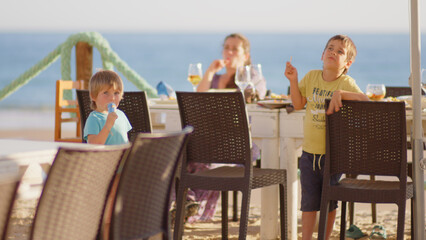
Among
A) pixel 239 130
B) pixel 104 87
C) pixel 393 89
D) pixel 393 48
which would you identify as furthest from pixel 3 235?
pixel 393 48

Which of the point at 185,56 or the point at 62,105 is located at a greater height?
the point at 185,56

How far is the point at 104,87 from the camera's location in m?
3.43

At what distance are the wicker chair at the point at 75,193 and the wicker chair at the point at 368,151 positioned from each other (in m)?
1.41

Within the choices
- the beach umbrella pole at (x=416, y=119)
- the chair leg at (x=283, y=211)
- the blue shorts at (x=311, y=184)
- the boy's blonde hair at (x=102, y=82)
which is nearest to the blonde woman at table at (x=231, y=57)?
the chair leg at (x=283, y=211)

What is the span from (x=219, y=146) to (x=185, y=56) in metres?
A: 26.6

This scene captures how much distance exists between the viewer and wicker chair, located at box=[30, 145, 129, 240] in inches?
84.4

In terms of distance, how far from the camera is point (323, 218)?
348 centimetres

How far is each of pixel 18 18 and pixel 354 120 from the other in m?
29.1

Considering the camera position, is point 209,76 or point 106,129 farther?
point 209,76

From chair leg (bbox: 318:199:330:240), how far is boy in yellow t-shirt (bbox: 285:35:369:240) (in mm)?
181

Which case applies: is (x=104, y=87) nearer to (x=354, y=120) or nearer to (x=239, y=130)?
(x=239, y=130)

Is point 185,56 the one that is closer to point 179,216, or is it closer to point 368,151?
point 179,216

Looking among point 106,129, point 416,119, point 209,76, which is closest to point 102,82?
point 106,129

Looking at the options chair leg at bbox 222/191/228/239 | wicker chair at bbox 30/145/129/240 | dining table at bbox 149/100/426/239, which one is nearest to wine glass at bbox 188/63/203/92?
dining table at bbox 149/100/426/239
